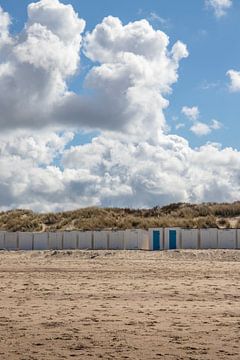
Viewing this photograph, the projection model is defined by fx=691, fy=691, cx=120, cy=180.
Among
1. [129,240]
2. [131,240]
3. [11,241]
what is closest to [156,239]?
[131,240]

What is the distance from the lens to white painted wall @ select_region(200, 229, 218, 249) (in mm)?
47594

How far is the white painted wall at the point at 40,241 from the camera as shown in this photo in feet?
172

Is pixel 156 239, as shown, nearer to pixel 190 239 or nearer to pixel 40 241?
pixel 190 239


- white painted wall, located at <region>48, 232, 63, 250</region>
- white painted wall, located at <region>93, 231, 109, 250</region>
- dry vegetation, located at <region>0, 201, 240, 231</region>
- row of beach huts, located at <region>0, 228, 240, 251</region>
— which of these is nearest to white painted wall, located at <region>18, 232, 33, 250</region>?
row of beach huts, located at <region>0, 228, 240, 251</region>

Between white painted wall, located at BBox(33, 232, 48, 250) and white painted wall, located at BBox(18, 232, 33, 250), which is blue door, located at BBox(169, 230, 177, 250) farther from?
white painted wall, located at BBox(18, 232, 33, 250)

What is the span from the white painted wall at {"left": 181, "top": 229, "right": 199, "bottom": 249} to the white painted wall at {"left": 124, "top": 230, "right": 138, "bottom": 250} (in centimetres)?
339

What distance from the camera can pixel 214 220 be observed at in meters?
60.0

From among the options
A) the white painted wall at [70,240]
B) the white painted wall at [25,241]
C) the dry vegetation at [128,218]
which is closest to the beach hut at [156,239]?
the white painted wall at [70,240]

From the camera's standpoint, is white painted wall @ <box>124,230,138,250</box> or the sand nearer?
the sand

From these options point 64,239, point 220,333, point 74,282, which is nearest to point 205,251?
point 64,239

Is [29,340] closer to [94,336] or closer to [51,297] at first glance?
[94,336]

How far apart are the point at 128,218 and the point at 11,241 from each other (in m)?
14.0

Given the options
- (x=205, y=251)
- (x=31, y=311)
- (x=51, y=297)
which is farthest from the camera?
(x=205, y=251)

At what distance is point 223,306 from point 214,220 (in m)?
42.7
